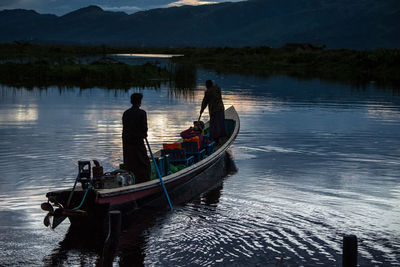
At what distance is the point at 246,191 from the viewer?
13.8 meters

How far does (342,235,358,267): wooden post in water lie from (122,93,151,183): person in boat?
504 centimetres

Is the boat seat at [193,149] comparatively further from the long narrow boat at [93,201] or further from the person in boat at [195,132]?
the long narrow boat at [93,201]

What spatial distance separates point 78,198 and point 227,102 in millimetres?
25616

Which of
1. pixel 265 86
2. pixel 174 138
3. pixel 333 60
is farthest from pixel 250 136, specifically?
pixel 333 60

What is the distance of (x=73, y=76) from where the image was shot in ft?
166

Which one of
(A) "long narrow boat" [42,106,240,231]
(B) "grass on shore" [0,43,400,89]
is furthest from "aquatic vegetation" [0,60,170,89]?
(A) "long narrow boat" [42,106,240,231]

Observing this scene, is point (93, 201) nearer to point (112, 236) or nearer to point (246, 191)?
point (112, 236)

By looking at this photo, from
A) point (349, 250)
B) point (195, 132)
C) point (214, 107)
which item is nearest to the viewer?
point (349, 250)

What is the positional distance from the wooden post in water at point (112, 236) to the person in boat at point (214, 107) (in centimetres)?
896

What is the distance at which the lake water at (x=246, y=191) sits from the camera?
9.62m

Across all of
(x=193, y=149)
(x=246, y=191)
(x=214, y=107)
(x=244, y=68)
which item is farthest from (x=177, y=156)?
(x=244, y=68)

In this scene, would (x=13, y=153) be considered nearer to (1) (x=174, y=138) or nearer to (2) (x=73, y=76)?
(1) (x=174, y=138)

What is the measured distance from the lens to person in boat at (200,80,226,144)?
17250 mm

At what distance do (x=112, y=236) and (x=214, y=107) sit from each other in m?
9.40
